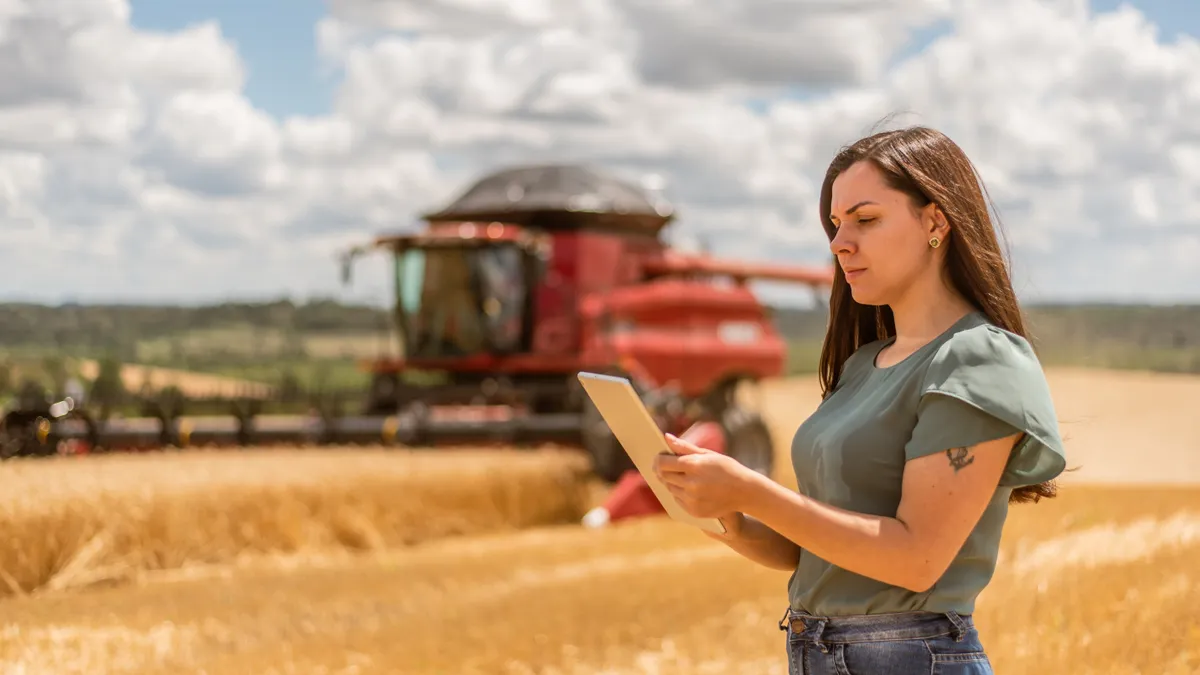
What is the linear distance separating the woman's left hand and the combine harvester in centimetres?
1067

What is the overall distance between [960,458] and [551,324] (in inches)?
519

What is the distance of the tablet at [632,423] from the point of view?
2.01m

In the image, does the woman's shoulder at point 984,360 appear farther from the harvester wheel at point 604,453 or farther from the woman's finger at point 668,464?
the harvester wheel at point 604,453

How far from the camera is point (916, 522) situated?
6.57 feet

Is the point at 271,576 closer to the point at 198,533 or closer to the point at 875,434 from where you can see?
the point at 198,533

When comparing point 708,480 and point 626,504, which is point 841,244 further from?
point 626,504

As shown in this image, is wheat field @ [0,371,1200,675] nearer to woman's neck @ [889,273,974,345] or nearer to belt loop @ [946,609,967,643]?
woman's neck @ [889,273,974,345]

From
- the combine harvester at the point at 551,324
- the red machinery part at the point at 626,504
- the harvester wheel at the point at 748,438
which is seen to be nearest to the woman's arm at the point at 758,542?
the red machinery part at the point at 626,504

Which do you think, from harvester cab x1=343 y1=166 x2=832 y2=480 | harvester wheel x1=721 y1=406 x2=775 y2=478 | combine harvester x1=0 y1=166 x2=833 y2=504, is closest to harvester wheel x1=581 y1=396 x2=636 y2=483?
combine harvester x1=0 y1=166 x2=833 y2=504

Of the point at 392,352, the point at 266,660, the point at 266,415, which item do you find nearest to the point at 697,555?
the point at 266,660

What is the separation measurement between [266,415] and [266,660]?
9.13 metres

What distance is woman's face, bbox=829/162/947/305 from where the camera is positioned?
7.07 ft

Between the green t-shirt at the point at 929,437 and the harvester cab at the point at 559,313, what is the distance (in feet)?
36.4

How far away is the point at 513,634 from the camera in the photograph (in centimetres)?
496
